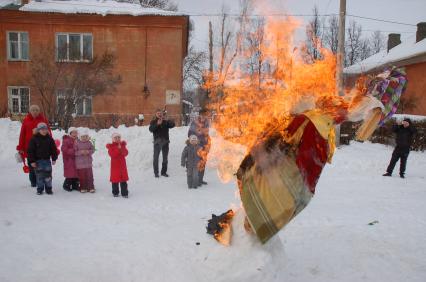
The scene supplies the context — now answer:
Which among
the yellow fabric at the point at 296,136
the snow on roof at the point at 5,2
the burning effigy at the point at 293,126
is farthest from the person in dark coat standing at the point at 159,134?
the snow on roof at the point at 5,2

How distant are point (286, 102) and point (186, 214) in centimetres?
382

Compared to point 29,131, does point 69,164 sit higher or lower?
lower

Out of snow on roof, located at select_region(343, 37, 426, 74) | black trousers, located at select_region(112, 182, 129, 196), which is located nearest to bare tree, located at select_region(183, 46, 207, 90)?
snow on roof, located at select_region(343, 37, 426, 74)

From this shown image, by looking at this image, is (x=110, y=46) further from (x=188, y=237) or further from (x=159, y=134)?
(x=188, y=237)

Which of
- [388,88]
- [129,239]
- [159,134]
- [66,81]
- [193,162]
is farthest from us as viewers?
[66,81]

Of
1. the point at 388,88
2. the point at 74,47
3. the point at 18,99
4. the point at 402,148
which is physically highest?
the point at 74,47

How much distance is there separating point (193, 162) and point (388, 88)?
619 cm

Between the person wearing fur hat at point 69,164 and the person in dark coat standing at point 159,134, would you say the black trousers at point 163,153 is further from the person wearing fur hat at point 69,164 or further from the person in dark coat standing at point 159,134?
the person wearing fur hat at point 69,164

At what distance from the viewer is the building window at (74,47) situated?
1908cm

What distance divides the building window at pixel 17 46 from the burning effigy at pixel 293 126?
2076cm

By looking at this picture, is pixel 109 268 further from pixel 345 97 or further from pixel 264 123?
pixel 345 97

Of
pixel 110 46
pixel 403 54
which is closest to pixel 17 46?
pixel 110 46

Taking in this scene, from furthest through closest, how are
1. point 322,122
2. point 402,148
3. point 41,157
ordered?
point 402,148
point 41,157
point 322,122

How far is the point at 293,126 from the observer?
13.1 ft
